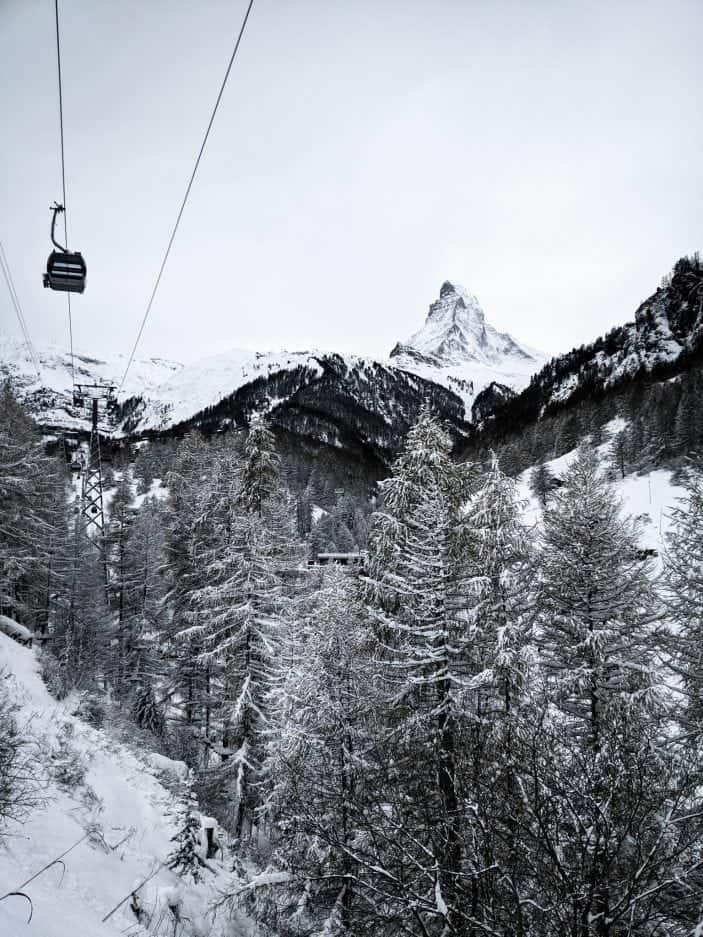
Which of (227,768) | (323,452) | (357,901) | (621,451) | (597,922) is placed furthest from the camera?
(323,452)

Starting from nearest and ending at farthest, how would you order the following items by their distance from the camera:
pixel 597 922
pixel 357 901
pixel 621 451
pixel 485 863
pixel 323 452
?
pixel 597 922 < pixel 485 863 < pixel 357 901 < pixel 621 451 < pixel 323 452

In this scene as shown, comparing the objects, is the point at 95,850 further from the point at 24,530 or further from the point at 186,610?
the point at 24,530

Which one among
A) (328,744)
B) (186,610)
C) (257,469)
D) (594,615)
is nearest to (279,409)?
(186,610)

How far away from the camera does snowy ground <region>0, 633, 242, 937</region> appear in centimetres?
475

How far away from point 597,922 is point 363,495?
11167 centimetres

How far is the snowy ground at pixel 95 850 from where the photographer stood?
4.75 m

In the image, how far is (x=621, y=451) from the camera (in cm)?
6850

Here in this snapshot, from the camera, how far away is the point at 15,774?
6.52 metres

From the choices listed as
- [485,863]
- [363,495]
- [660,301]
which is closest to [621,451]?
[363,495]

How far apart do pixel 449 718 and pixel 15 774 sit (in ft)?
23.9

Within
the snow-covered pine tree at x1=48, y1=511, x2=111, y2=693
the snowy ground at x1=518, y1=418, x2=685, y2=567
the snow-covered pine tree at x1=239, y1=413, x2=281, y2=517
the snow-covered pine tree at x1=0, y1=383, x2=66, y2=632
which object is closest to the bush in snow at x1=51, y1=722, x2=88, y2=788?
the snow-covered pine tree at x1=239, y1=413, x2=281, y2=517

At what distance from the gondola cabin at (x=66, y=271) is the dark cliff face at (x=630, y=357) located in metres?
127

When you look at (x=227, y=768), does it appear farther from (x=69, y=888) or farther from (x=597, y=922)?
(x=597, y=922)

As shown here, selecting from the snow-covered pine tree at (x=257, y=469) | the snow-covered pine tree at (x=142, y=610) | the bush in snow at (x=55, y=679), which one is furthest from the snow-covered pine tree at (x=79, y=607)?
the snow-covered pine tree at (x=257, y=469)
